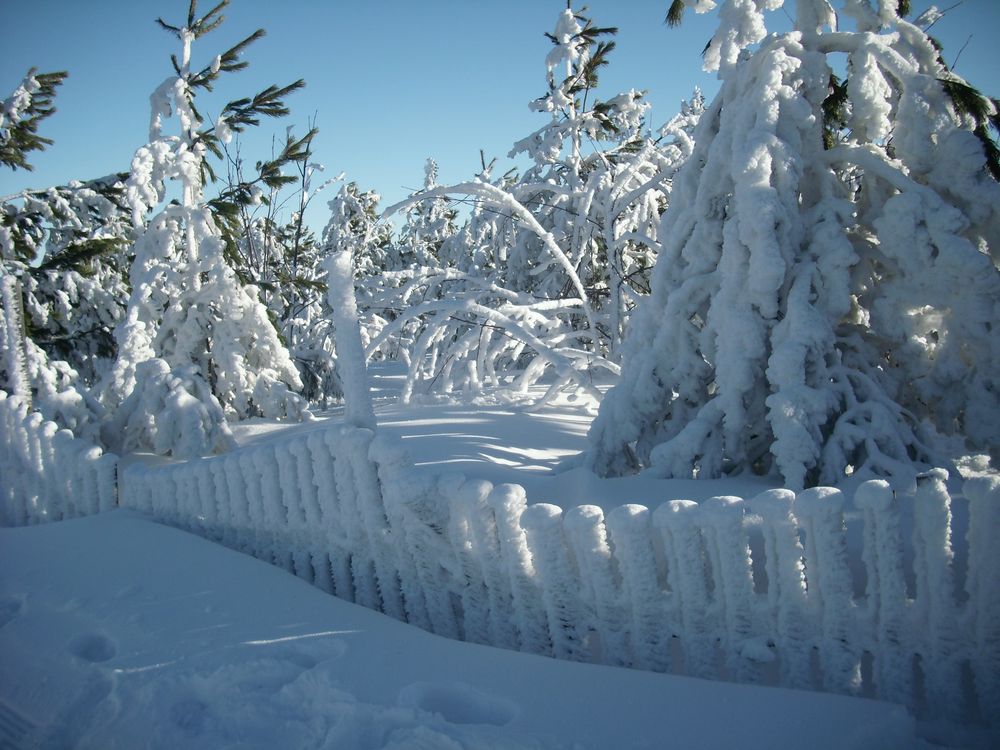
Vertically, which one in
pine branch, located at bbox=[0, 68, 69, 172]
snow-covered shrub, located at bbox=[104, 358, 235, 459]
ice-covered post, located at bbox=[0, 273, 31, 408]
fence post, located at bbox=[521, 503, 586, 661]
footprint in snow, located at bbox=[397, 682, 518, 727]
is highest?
pine branch, located at bbox=[0, 68, 69, 172]

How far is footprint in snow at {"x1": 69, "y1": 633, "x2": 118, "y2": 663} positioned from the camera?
8.99 feet

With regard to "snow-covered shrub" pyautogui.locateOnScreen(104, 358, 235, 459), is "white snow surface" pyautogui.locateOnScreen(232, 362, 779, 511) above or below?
below

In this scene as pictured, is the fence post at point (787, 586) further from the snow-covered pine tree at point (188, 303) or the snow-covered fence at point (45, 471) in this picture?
the snow-covered pine tree at point (188, 303)

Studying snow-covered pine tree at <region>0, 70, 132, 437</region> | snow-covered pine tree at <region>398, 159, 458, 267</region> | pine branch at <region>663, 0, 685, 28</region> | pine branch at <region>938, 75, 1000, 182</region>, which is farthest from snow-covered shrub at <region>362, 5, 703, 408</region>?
snow-covered pine tree at <region>398, 159, 458, 267</region>

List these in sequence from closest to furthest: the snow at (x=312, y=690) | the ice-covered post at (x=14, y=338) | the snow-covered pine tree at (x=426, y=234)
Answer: the snow at (x=312, y=690) → the ice-covered post at (x=14, y=338) → the snow-covered pine tree at (x=426, y=234)

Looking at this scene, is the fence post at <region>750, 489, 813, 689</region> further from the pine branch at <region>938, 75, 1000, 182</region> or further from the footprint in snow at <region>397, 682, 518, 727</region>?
the pine branch at <region>938, 75, 1000, 182</region>

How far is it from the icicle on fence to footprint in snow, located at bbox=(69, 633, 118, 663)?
4.04 feet

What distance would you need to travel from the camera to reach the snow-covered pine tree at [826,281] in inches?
131

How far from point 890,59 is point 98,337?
1414 cm

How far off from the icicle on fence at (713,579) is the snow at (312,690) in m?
0.25

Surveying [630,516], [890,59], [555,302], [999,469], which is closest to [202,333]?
[555,302]

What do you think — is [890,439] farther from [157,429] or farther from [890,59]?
[157,429]

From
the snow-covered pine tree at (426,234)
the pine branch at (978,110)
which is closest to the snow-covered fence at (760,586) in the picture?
the pine branch at (978,110)

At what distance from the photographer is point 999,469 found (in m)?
3.64
